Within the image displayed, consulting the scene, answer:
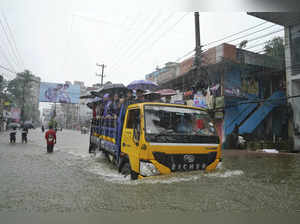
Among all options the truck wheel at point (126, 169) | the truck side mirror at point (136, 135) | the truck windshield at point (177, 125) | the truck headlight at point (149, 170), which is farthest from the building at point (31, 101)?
the truck headlight at point (149, 170)

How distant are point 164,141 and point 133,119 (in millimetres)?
1073

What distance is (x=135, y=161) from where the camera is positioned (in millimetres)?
4676

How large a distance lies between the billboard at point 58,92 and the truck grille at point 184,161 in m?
32.7

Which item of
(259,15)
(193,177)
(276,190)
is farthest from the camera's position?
(259,15)

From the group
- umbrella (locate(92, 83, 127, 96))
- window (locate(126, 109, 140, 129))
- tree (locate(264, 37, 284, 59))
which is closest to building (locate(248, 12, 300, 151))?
tree (locate(264, 37, 284, 59))

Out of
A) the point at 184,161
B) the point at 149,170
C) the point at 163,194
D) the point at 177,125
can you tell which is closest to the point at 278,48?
the point at 177,125

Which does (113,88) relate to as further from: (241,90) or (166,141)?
(241,90)

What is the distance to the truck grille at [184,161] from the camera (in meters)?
4.43

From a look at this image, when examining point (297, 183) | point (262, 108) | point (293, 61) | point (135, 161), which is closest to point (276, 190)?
point (297, 183)

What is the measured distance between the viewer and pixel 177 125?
5.05 metres

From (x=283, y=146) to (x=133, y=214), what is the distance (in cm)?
1483

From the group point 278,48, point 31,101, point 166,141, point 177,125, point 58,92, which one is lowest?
point 166,141

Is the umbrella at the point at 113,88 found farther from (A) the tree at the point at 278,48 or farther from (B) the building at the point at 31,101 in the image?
(B) the building at the point at 31,101

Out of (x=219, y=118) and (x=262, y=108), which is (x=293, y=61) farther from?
(x=219, y=118)
